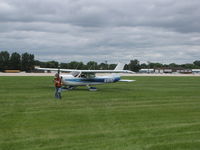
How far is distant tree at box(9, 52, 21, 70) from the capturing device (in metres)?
123

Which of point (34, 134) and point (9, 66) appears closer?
point (34, 134)

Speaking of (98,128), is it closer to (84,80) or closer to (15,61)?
(84,80)

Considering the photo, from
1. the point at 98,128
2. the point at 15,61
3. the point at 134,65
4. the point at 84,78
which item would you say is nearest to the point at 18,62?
the point at 15,61

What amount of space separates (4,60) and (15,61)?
4205 millimetres

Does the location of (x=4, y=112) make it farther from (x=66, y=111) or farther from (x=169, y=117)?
(x=169, y=117)

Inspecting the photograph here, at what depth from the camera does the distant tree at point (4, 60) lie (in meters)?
121

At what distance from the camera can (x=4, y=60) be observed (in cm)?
12269

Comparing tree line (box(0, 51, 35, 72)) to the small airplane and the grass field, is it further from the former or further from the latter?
the grass field

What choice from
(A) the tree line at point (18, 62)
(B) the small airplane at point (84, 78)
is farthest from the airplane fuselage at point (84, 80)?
(A) the tree line at point (18, 62)

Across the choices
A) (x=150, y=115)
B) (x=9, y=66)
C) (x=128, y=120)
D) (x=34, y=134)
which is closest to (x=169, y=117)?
(x=150, y=115)

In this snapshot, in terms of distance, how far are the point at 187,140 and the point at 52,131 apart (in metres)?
3.67

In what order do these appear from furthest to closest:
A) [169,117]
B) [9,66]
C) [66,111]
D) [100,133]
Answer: [9,66], [66,111], [169,117], [100,133]

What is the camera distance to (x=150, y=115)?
1216cm

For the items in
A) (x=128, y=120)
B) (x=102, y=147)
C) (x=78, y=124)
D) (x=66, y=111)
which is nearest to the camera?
(x=102, y=147)
